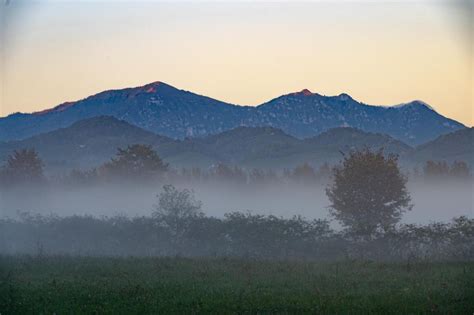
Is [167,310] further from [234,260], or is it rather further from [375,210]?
[375,210]

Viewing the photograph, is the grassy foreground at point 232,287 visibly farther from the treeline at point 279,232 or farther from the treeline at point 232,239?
the treeline at point 279,232

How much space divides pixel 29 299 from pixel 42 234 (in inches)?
1199

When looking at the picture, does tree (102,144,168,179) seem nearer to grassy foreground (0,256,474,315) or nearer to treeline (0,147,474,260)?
treeline (0,147,474,260)

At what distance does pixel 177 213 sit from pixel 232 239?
6473 millimetres

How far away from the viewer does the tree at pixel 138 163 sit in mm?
86375

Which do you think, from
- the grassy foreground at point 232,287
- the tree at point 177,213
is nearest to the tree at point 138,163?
the tree at point 177,213

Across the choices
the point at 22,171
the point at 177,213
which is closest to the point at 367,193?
the point at 177,213

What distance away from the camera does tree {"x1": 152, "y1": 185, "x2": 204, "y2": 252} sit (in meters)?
44.1

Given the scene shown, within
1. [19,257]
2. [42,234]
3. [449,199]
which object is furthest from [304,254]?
[449,199]

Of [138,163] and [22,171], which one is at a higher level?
[138,163]

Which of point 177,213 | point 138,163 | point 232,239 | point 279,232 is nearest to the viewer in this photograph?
point 279,232

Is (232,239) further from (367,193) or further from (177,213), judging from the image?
(367,193)

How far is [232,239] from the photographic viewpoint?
41.4 m

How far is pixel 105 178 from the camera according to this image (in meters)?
104
